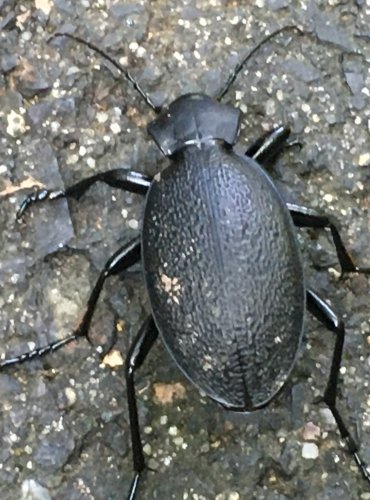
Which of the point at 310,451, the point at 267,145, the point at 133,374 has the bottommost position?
the point at 310,451

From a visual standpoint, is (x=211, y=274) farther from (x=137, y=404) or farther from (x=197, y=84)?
(x=197, y=84)

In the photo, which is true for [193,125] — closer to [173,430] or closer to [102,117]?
[102,117]

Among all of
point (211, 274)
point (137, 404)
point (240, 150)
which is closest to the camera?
point (211, 274)

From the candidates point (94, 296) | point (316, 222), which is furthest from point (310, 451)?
point (94, 296)

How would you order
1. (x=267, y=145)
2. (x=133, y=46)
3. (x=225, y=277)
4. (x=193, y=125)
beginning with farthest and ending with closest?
1. (x=133, y=46)
2. (x=267, y=145)
3. (x=193, y=125)
4. (x=225, y=277)

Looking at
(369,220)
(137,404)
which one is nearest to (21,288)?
(137,404)

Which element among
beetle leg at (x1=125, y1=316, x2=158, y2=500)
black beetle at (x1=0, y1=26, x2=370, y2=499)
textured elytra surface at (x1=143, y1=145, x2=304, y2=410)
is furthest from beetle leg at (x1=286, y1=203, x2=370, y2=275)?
beetle leg at (x1=125, y1=316, x2=158, y2=500)
